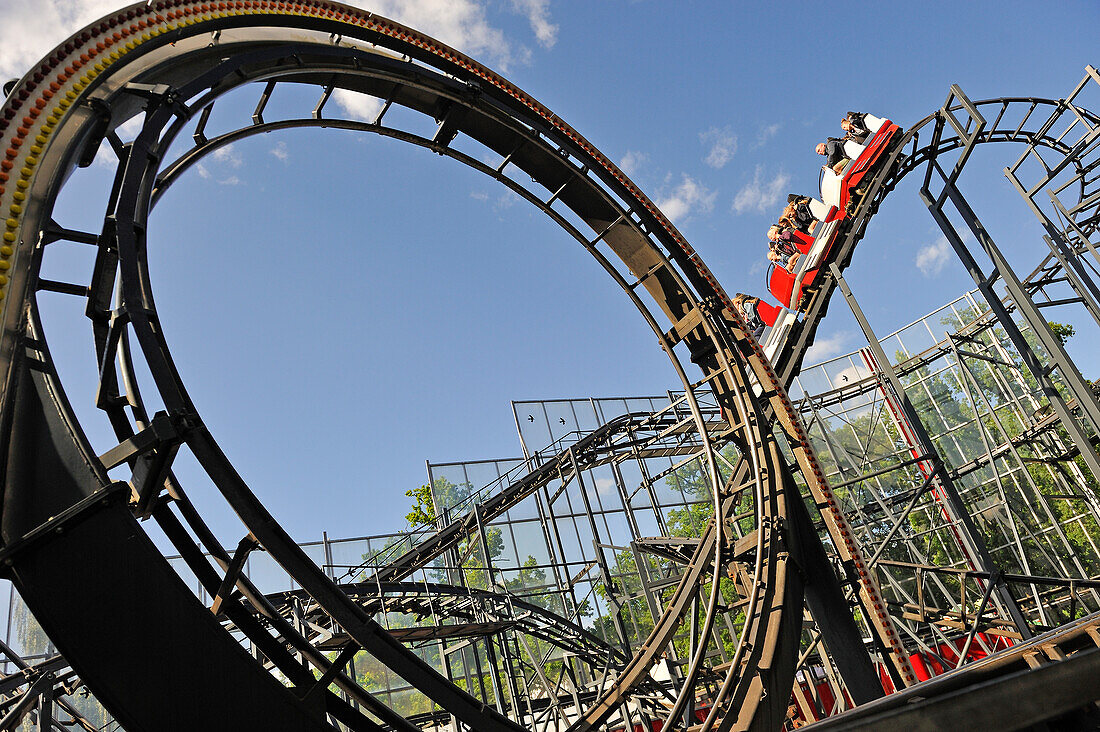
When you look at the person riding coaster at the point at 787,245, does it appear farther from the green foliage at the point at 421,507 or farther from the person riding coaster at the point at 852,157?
the green foliage at the point at 421,507

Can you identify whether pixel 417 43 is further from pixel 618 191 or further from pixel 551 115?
pixel 618 191

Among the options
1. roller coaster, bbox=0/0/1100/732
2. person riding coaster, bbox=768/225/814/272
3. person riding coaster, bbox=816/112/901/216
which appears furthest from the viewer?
person riding coaster, bbox=768/225/814/272

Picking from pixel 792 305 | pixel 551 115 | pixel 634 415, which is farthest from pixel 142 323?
pixel 634 415

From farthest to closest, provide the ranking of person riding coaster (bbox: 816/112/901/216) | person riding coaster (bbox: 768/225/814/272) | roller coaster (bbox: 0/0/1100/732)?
person riding coaster (bbox: 768/225/814/272) → person riding coaster (bbox: 816/112/901/216) → roller coaster (bbox: 0/0/1100/732)

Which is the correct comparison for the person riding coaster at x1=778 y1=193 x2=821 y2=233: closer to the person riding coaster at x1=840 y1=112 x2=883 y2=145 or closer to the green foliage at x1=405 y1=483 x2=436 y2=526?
the person riding coaster at x1=840 y1=112 x2=883 y2=145

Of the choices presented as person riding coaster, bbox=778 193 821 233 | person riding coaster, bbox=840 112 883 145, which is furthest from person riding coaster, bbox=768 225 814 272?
person riding coaster, bbox=840 112 883 145

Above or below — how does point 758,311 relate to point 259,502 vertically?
above

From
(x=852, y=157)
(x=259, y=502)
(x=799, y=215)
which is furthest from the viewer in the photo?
(x=799, y=215)

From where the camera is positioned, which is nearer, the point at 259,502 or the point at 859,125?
the point at 259,502

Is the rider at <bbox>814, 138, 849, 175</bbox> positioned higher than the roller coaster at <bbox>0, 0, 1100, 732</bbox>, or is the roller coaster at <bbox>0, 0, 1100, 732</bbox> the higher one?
the rider at <bbox>814, 138, 849, 175</bbox>

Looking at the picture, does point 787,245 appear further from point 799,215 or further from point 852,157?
point 852,157

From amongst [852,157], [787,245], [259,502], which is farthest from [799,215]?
[259,502]

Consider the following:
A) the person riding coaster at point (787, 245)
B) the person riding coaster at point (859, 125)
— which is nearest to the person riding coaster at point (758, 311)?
the person riding coaster at point (787, 245)

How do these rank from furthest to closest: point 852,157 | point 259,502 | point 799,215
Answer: point 799,215, point 852,157, point 259,502
